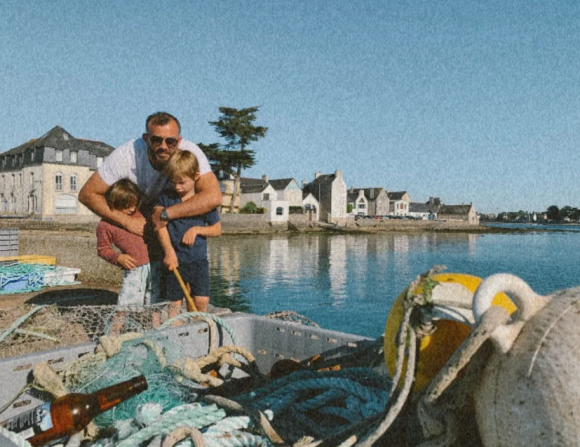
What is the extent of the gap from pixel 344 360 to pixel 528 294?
1.37m

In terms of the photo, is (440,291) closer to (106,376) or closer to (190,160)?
(106,376)

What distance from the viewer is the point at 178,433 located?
1627 mm

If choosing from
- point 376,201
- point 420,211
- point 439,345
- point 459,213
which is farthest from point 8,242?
point 420,211

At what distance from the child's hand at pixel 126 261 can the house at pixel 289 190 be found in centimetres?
7330

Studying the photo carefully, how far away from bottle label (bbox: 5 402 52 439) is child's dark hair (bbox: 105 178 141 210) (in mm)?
2050

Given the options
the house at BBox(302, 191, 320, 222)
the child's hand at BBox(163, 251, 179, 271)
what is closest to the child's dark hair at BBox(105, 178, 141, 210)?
the child's hand at BBox(163, 251, 179, 271)

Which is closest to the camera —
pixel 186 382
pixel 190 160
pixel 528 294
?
pixel 528 294

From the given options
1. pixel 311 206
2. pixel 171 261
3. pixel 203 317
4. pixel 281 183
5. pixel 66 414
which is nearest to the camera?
pixel 66 414

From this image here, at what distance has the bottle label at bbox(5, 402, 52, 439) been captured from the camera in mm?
1849

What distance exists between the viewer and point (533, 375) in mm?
1100

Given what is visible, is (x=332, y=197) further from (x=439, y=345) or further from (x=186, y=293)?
(x=439, y=345)

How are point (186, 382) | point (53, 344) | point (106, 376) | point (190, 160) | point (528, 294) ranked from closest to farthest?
point (528, 294), point (106, 376), point (186, 382), point (190, 160), point (53, 344)

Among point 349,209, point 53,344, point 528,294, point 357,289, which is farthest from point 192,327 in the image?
point 349,209

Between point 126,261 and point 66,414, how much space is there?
2071mm
